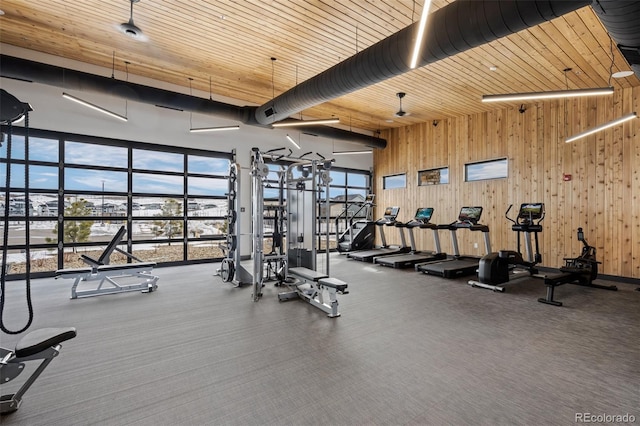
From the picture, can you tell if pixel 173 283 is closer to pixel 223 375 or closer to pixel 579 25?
pixel 223 375

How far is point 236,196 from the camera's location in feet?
18.7

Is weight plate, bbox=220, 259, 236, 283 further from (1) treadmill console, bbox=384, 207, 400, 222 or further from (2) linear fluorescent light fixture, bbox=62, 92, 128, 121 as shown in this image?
(1) treadmill console, bbox=384, 207, 400, 222

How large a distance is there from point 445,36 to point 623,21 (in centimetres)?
158

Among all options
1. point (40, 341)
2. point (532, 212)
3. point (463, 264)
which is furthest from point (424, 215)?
point (40, 341)

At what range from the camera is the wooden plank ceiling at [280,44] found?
4098 millimetres

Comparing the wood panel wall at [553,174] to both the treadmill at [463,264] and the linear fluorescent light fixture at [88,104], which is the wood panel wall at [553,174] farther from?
the linear fluorescent light fixture at [88,104]

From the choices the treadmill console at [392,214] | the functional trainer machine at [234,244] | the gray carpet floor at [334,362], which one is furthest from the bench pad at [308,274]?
the treadmill console at [392,214]

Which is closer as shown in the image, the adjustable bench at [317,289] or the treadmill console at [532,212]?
the adjustable bench at [317,289]

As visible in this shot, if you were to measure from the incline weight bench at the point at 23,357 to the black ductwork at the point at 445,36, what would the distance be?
4.54 metres

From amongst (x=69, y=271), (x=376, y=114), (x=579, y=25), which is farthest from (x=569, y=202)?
(x=69, y=271)

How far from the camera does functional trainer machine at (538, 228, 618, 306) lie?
4426mm

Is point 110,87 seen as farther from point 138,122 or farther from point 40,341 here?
point 40,341

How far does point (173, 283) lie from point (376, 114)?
701cm

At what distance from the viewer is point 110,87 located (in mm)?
5488
